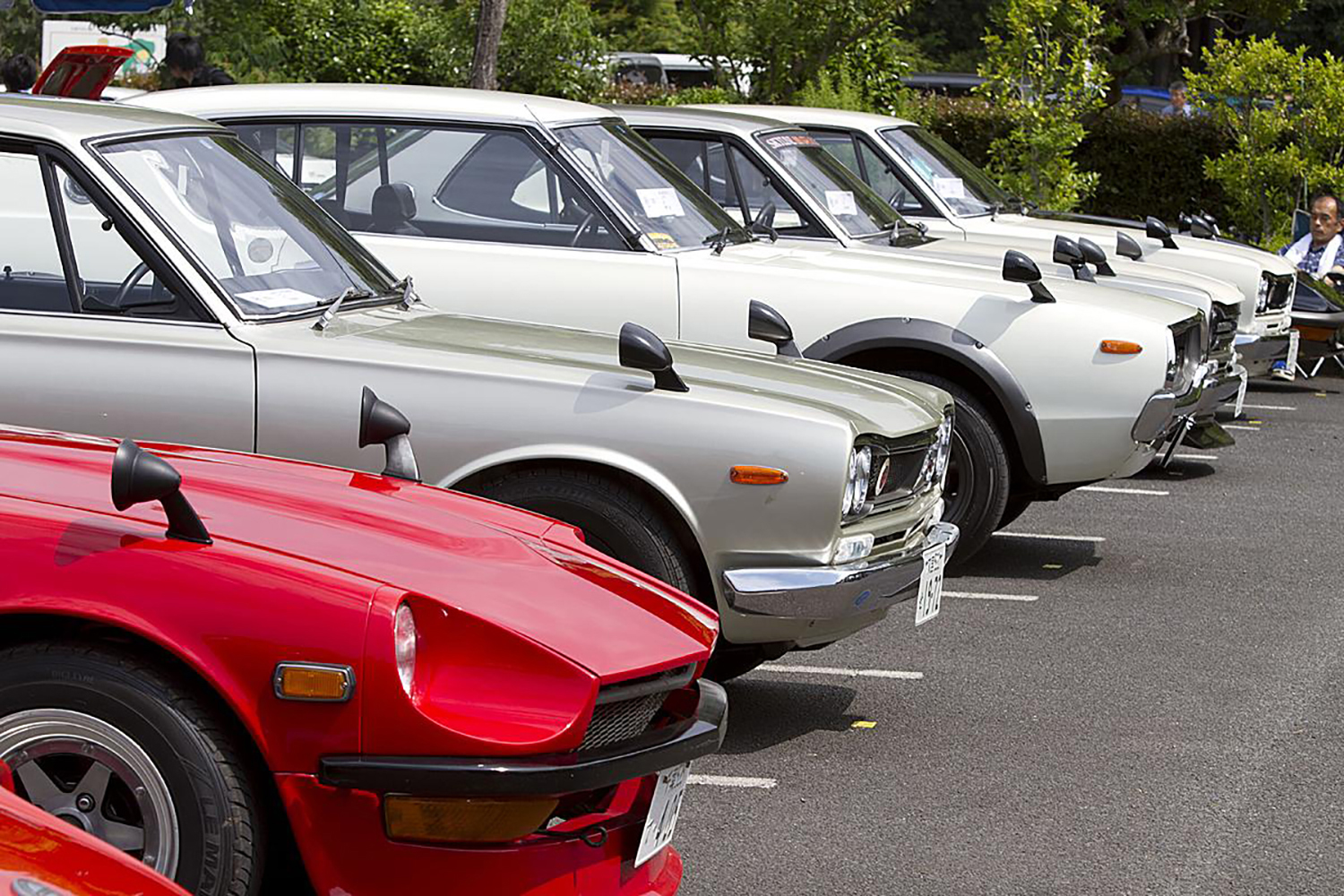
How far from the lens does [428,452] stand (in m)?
5.27

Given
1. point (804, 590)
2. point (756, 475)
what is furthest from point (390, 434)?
point (804, 590)

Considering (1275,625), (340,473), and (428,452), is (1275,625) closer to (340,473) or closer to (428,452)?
(428,452)

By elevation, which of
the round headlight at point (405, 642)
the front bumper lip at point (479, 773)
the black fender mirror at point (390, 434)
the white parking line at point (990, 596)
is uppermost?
the black fender mirror at point (390, 434)

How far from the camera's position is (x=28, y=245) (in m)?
5.30

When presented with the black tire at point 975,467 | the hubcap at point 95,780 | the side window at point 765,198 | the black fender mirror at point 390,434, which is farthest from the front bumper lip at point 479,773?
the side window at point 765,198

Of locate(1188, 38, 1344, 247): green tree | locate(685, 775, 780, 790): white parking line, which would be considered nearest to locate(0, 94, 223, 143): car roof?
locate(685, 775, 780, 790): white parking line

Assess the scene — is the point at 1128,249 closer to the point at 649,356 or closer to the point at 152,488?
the point at 649,356

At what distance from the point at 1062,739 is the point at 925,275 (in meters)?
2.92

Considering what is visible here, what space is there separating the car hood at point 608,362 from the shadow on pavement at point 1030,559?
226 cm

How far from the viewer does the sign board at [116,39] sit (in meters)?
25.8

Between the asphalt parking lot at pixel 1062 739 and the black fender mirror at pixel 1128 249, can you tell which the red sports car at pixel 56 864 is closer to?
the asphalt parking lot at pixel 1062 739

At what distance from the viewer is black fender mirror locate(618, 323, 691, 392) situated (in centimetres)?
522

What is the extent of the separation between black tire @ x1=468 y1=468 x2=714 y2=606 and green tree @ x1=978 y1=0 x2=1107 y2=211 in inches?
505

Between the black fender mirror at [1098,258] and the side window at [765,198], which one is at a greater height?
the side window at [765,198]
